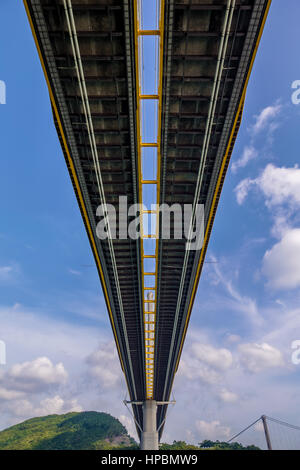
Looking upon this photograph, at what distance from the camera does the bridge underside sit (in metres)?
17.4

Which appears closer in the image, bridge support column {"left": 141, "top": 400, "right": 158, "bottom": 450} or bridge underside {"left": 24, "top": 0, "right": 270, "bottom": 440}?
bridge underside {"left": 24, "top": 0, "right": 270, "bottom": 440}

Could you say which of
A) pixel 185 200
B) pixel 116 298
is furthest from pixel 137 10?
pixel 116 298

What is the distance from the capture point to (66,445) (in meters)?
172

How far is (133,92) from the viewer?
67.5ft

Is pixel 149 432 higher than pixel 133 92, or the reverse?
pixel 133 92

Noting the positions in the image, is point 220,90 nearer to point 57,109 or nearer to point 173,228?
point 57,109

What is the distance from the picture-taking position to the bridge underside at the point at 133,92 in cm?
1738

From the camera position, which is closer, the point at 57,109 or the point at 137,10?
the point at 137,10

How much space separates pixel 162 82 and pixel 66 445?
20171cm

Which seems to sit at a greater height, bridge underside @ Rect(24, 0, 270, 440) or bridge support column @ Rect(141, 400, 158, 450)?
bridge underside @ Rect(24, 0, 270, 440)

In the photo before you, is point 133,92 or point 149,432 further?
point 149,432

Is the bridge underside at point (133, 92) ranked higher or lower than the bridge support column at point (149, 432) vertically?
higher

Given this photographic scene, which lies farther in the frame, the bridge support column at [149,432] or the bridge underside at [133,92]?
the bridge support column at [149,432]
